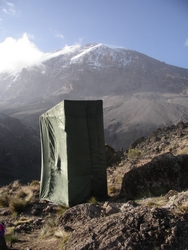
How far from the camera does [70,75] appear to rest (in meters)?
158

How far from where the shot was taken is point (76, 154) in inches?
250

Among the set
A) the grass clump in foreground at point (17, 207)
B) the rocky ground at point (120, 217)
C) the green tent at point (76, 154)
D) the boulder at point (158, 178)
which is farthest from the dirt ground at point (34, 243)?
the boulder at point (158, 178)

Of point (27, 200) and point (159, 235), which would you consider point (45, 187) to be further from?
point (159, 235)

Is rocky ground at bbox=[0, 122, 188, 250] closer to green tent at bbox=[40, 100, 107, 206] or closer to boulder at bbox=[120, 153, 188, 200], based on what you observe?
boulder at bbox=[120, 153, 188, 200]

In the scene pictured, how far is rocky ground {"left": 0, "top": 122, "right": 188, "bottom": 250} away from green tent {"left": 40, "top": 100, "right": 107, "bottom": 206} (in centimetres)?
45

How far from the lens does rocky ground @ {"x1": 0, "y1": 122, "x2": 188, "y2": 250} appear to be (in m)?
2.47

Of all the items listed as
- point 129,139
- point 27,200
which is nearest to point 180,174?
point 27,200

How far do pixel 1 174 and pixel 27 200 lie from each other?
107 ft

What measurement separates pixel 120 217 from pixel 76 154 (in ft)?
11.8

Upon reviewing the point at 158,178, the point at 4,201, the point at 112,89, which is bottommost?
the point at 4,201

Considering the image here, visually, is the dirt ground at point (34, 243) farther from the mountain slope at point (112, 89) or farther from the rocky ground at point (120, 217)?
the mountain slope at point (112, 89)

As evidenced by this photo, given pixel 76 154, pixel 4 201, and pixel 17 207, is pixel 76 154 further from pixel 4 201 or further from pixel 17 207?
pixel 4 201

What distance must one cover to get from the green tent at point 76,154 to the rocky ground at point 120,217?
449 millimetres

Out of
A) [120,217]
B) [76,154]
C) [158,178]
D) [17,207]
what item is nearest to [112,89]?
[76,154]
